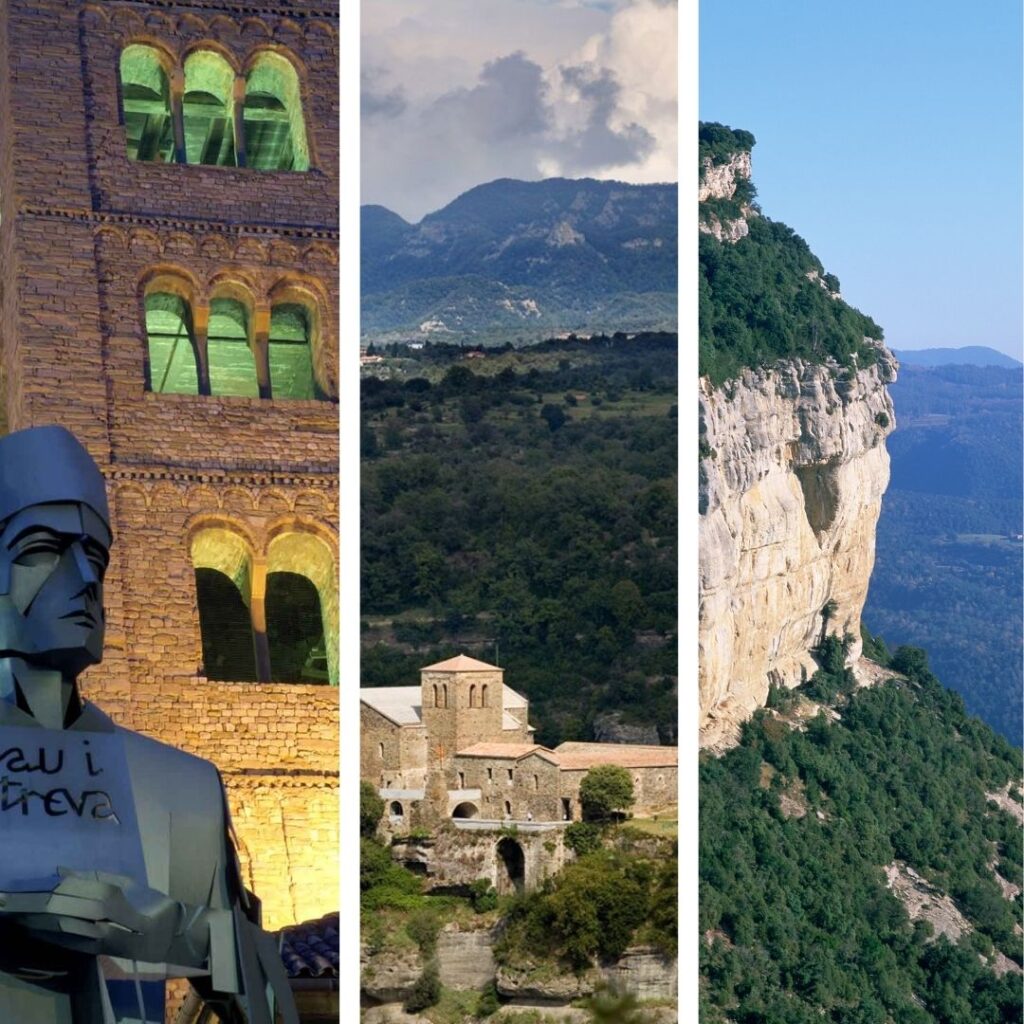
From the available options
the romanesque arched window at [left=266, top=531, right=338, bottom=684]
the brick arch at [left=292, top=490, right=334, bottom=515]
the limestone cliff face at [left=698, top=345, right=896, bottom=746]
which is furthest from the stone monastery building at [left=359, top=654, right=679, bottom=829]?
the brick arch at [left=292, top=490, right=334, bottom=515]

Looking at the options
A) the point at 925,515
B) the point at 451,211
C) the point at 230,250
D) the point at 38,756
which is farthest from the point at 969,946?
the point at 38,756

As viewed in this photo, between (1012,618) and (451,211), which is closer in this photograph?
(451,211)

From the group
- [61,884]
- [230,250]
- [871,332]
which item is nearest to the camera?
[61,884]

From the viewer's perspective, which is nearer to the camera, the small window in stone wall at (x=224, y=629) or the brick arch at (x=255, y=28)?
the small window in stone wall at (x=224, y=629)

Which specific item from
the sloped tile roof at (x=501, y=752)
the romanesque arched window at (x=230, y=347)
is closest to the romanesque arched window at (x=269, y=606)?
the romanesque arched window at (x=230, y=347)

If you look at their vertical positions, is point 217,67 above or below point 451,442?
above

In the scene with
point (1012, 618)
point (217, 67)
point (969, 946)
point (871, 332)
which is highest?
point (217, 67)

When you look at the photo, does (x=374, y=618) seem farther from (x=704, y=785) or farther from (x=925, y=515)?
(x=925, y=515)

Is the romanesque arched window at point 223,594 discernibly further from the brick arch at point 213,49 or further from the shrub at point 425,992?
the shrub at point 425,992
